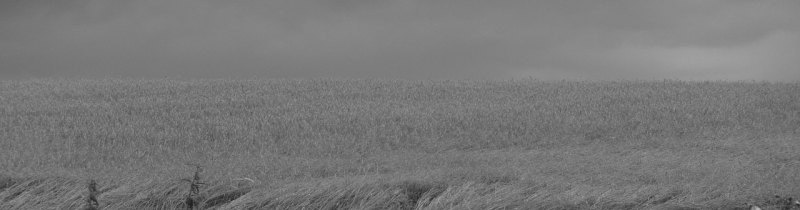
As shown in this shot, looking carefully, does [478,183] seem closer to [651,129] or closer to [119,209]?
[119,209]

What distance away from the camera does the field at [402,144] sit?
12.9 m

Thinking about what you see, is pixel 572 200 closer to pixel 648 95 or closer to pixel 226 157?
pixel 226 157

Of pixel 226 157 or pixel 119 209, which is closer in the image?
pixel 119 209

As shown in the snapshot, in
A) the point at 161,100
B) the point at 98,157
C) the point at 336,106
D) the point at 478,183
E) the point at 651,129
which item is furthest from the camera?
the point at 161,100

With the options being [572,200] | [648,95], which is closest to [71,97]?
[648,95]

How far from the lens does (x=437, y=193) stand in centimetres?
1304

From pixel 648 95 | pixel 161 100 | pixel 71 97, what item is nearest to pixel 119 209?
pixel 161 100

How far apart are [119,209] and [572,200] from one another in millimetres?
6182

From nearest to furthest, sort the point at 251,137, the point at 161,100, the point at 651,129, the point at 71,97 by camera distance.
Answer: the point at 251,137
the point at 651,129
the point at 161,100
the point at 71,97

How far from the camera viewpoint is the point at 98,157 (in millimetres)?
17609

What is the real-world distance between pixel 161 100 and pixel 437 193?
14880 mm

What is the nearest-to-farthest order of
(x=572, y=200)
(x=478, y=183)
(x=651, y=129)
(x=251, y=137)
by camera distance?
1. (x=572, y=200)
2. (x=478, y=183)
3. (x=251, y=137)
4. (x=651, y=129)

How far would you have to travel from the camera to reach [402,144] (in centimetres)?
1866

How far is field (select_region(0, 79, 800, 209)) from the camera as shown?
12.9 meters
